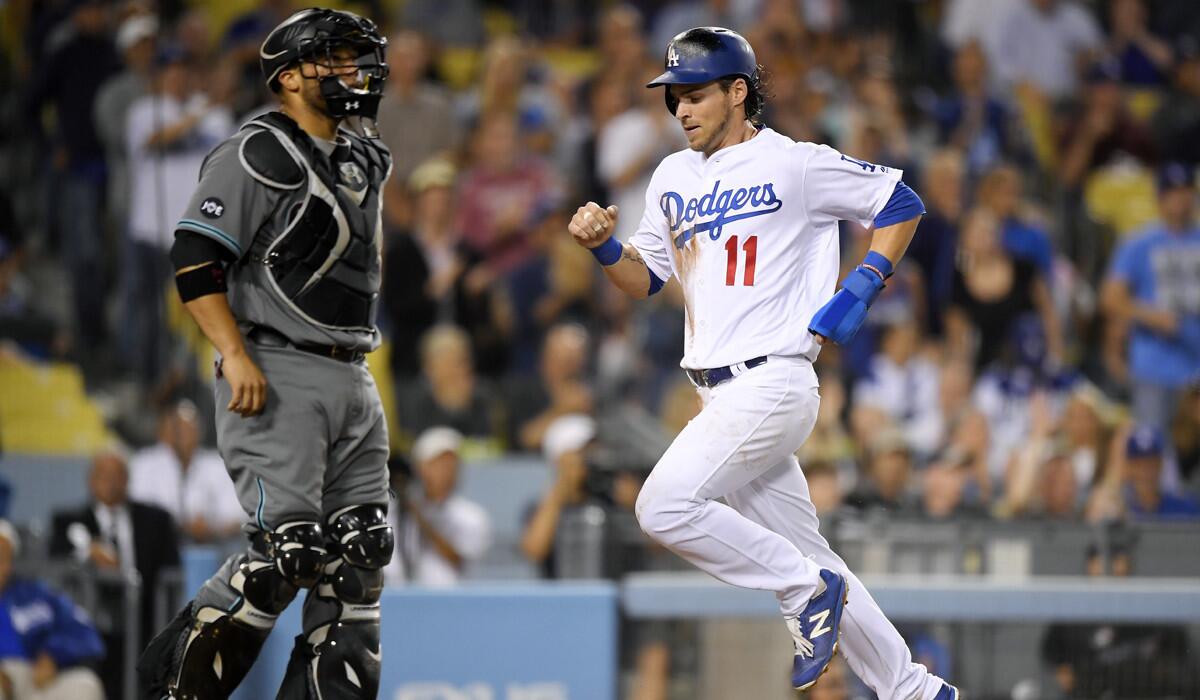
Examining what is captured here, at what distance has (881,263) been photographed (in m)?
4.45

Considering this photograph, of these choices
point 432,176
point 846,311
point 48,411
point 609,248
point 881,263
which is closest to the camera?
point 846,311

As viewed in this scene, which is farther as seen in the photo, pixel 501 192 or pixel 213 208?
pixel 501 192

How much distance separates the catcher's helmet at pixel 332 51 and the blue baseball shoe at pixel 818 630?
189 centimetres

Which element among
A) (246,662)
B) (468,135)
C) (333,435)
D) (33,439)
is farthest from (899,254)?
(468,135)

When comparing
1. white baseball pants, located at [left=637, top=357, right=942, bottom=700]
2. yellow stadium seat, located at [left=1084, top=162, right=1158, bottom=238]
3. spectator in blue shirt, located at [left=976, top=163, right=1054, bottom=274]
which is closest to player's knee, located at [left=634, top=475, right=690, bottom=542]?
white baseball pants, located at [left=637, top=357, right=942, bottom=700]

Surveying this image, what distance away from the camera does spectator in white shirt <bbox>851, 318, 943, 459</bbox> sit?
8.98 m

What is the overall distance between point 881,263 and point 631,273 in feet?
2.47

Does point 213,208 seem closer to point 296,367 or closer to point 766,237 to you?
point 296,367

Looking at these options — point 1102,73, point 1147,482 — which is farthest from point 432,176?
point 1102,73

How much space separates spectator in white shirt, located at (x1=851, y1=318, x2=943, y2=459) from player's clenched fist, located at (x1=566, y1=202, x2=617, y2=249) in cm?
465

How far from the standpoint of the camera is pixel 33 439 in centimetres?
763

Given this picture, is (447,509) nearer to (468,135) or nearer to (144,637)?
(144,637)

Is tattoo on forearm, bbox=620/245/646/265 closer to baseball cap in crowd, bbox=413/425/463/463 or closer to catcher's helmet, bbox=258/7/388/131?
catcher's helmet, bbox=258/7/388/131

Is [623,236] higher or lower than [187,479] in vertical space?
higher
